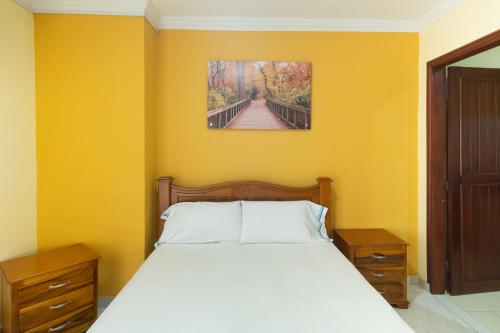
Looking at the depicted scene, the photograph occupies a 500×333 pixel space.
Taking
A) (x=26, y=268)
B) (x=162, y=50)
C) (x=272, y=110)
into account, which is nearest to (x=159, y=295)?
(x=26, y=268)

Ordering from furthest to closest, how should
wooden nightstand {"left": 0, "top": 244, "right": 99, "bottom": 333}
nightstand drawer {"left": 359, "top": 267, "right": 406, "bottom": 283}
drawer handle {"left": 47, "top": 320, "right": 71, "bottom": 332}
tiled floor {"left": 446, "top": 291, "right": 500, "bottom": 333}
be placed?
1. nightstand drawer {"left": 359, "top": 267, "right": 406, "bottom": 283}
2. tiled floor {"left": 446, "top": 291, "right": 500, "bottom": 333}
3. drawer handle {"left": 47, "top": 320, "right": 71, "bottom": 332}
4. wooden nightstand {"left": 0, "top": 244, "right": 99, "bottom": 333}

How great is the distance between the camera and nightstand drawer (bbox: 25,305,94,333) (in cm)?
188

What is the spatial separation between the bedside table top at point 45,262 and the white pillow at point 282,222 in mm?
1189

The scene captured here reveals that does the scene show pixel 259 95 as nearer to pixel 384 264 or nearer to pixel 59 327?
pixel 384 264

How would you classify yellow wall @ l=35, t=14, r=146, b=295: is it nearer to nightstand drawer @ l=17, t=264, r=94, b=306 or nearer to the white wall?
nightstand drawer @ l=17, t=264, r=94, b=306

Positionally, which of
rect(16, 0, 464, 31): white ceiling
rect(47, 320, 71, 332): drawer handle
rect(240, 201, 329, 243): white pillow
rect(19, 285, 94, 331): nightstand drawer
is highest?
rect(16, 0, 464, 31): white ceiling

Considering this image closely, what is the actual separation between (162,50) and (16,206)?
1.76m

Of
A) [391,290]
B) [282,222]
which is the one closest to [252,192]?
[282,222]

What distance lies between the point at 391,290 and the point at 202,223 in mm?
1655

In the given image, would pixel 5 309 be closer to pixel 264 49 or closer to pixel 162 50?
pixel 162 50

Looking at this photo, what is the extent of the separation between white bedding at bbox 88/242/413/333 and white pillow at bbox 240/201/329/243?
0.20 metres

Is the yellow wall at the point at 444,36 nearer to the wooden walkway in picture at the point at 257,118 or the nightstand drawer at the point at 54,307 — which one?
the wooden walkway in picture at the point at 257,118

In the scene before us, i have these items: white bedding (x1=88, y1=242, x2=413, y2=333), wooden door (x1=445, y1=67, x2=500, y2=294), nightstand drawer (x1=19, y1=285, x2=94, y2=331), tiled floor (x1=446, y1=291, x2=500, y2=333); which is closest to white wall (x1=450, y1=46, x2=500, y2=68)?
wooden door (x1=445, y1=67, x2=500, y2=294)

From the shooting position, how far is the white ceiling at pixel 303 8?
7.72 feet
